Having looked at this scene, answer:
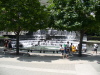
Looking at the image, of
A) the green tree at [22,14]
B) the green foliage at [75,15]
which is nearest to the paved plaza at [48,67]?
the green foliage at [75,15]

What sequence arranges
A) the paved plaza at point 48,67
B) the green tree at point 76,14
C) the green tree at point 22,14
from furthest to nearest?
the green tree at point 22,14 → the green tree at point 76,14 → the paved plaza at point 48,67

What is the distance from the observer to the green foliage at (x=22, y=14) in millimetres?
13125

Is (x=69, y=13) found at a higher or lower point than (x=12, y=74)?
higher

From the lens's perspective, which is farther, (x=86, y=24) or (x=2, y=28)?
(x=2, y=28)

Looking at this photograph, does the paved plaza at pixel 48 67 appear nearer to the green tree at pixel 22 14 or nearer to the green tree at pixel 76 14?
the green tree at pixel 76 14

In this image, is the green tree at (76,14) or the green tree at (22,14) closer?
the green tree at (76,14)

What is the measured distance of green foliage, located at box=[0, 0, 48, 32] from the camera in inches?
517

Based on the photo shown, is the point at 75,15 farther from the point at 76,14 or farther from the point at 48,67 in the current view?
the point at 48,67

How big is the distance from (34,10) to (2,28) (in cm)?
379

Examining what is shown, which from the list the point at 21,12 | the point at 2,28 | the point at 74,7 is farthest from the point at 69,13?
the point at 2,28

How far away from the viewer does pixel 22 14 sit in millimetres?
13227

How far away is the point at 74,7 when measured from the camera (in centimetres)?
1260

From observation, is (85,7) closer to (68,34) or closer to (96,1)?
(96,1)

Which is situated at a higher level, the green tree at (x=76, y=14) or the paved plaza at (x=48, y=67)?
the green tree at (x=76, y=14)
